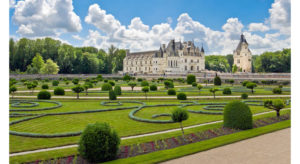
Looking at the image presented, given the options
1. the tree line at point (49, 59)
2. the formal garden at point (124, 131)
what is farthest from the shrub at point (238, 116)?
the tree line at point (49, 59)

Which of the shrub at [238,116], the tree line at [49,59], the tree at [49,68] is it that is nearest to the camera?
the shrub at [238,116]

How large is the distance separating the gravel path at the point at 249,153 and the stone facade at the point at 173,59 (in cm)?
6601

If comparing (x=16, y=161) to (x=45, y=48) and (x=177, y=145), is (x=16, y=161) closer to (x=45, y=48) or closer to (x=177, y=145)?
(x=177, y=145)

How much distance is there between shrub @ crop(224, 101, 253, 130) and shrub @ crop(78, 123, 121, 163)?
17.8 feet

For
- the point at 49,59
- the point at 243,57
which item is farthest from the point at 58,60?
the point at 243,57

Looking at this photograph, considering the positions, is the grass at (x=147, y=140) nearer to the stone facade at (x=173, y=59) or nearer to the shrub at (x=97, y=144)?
the shrub at (x=97, y=144)

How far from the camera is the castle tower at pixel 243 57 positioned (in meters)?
75.3

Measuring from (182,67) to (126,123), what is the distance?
68.8 meters

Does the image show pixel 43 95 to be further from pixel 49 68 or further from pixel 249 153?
pixel 49 68

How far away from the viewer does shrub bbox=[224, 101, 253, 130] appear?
9.44 meters

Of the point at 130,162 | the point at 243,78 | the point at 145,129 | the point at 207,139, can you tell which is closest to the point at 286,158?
the point at 207,139

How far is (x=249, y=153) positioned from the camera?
6.74 meters

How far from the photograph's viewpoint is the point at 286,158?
6.27m

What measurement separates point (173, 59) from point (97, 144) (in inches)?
2934
